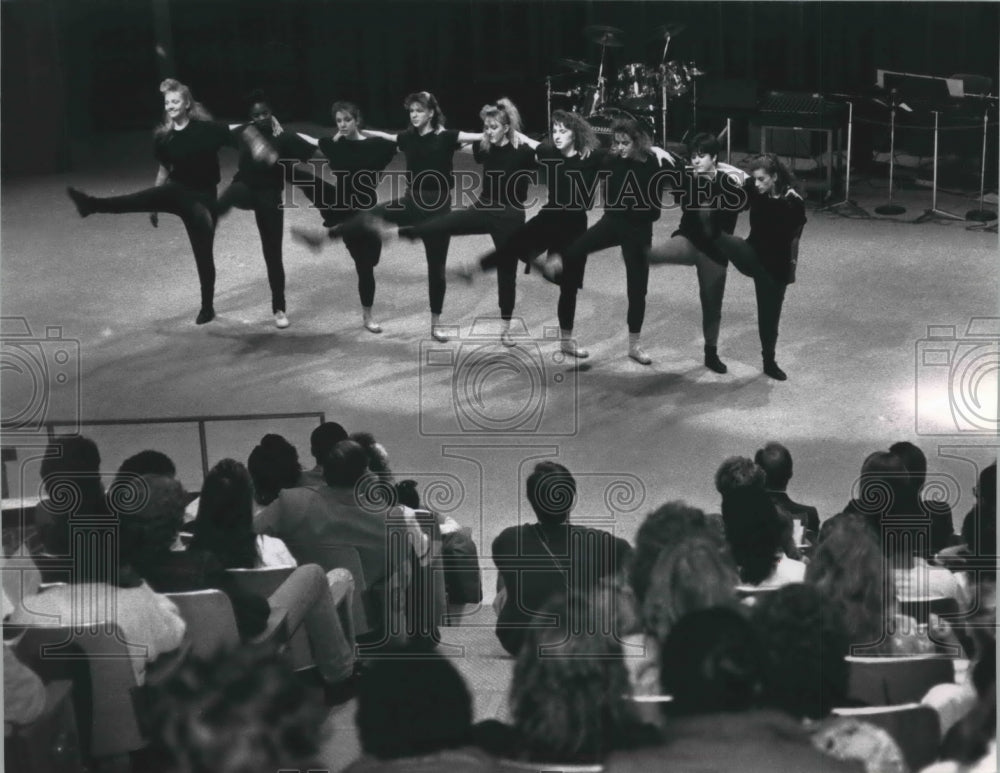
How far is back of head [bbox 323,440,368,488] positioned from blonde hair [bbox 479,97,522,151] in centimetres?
→ 217

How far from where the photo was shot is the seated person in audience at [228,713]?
17.2ft

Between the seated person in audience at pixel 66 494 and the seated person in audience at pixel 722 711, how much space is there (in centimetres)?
279

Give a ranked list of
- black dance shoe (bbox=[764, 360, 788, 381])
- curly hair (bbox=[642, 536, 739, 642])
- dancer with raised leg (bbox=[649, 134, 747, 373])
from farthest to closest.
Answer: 1. black dance shoe (bbox=[764, 360, 788, 381])
2. dancer with raised leg (bbox=[649, 134, 747, 373])
3. curly hair (bbox=[642, 536, 739, 642])

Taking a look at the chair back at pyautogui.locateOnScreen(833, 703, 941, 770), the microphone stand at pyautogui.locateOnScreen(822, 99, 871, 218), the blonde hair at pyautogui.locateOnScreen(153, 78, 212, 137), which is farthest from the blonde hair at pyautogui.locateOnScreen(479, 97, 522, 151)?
the chair back at pyautogui.locateOnScreen(833, 703, 941, 770)

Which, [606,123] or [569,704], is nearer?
[569,704]

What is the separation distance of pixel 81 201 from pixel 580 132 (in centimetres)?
248

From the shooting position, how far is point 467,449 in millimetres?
7145

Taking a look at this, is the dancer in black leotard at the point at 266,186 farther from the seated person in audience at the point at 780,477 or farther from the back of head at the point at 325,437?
the seated person in audience at the point at 780,477

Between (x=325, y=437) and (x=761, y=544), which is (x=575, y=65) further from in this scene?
(x=761, y=544)

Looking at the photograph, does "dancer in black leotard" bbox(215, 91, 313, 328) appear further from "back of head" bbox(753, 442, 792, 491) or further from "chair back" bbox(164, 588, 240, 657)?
"back of head" bbox(753, 442, 792, 491)

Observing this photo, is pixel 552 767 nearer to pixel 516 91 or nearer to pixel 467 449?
pixel 467 449

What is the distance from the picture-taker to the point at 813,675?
4.74 m

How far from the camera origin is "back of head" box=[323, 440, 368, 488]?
18.6 feet

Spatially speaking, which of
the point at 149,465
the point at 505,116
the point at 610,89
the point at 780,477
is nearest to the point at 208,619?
the point at 149,465
